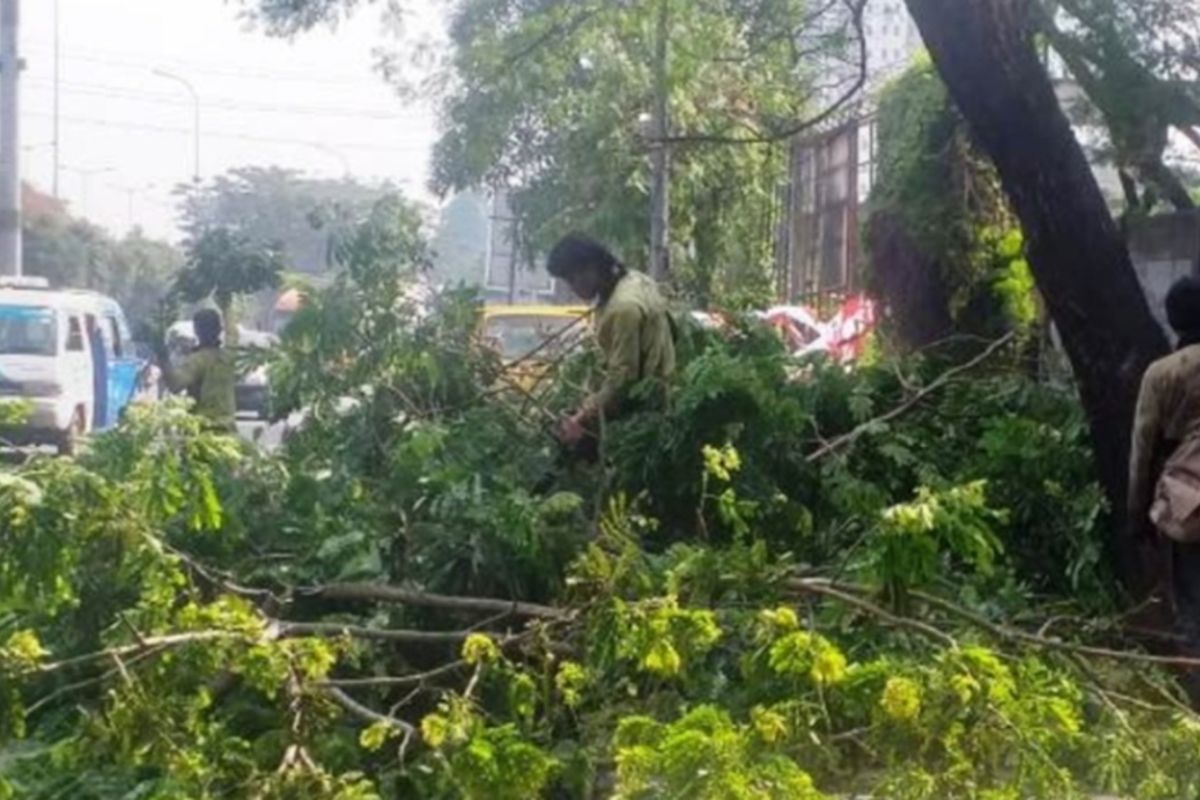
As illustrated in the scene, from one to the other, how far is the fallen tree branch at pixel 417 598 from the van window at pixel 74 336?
52.9 ft

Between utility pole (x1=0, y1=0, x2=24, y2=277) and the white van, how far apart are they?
5.42 ft

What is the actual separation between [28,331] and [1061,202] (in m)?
15.5

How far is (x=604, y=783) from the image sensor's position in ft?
13.8

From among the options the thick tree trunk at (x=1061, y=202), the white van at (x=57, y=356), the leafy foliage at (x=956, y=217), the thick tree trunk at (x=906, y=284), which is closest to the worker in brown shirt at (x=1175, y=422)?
the thick tree trunk at (x=1061, y=202)

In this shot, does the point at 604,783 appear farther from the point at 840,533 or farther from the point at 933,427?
the point at 933,427

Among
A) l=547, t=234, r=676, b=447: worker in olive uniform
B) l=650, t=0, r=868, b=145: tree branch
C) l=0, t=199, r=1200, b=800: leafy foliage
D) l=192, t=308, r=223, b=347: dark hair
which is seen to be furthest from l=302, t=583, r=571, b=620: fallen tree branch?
l=192, t=308, r=223, b=347: dark hair

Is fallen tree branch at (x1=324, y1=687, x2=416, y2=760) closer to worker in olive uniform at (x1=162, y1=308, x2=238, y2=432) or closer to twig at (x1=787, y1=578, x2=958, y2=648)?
twig at (x1=787, y1=578, x2=958, y2=648)

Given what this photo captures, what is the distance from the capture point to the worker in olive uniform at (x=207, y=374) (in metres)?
9.12

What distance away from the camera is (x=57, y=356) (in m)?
20.0

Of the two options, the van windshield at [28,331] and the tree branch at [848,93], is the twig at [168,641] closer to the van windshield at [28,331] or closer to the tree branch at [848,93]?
the tree branch at [848,93]

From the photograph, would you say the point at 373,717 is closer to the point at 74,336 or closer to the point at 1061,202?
the point at 1061,202

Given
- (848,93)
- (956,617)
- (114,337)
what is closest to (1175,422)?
(956,617)

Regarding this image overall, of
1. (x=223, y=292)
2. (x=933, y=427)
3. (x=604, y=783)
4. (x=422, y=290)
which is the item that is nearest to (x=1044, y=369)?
(x=933, y=427)

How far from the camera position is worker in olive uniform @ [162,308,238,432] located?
9.12m
